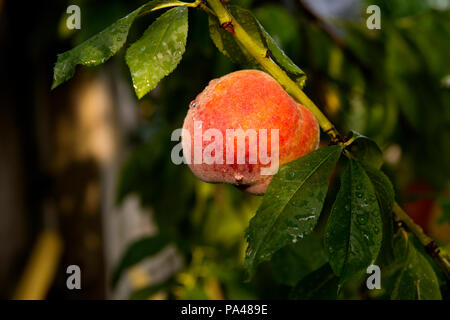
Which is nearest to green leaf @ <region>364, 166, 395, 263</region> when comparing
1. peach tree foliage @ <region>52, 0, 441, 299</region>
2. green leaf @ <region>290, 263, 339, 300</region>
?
peach tree foliage @ <region>52, 0, 441, 299</region>

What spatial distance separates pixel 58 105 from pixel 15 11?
1.15 ft

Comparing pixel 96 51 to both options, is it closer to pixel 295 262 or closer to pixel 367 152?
pixel 367 152

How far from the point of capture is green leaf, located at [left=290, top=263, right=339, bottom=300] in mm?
458

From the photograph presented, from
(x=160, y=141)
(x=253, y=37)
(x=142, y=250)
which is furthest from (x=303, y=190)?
(x=160, y=141)

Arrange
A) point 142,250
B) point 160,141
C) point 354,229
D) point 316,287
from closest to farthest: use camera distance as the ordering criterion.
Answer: point 354,229
point 316,287
point 142,250
point 160,141

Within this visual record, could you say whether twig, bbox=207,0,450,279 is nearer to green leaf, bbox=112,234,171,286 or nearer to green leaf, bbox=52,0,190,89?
green leaf, bbox=52,0,190,89

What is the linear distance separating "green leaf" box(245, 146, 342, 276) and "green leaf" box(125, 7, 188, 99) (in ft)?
0.41

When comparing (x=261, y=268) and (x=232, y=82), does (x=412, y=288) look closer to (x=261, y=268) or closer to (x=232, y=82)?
(x=232, y=82)

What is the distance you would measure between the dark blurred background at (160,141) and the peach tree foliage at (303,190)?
0.20 meters

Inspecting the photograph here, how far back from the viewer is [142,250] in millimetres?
806

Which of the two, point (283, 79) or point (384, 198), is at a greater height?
point (283, 79)

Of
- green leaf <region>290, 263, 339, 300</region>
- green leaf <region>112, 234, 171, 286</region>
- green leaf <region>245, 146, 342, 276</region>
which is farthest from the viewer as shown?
green leaf <region>112, 234, 171, 286</region>

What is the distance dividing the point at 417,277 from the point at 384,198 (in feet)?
0.33
